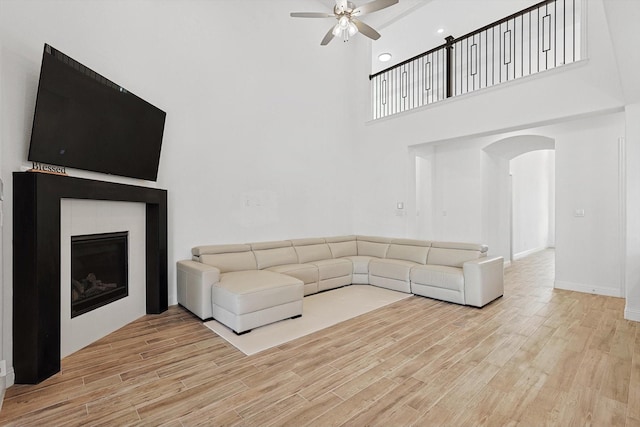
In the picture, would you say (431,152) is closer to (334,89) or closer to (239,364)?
(334,89)

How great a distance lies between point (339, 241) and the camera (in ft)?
19.0

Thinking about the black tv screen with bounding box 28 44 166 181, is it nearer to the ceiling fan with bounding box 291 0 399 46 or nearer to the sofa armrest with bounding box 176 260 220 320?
the sofa armrest with bounding box 176 260 220 320

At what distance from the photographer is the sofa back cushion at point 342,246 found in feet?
18.2

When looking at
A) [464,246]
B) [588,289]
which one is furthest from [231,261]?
[588,289]

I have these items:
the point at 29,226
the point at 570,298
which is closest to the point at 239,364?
the point at 29,226

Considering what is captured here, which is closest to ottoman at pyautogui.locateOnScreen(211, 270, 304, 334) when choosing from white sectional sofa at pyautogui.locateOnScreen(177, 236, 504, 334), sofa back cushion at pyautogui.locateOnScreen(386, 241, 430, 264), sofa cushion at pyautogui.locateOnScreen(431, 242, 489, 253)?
white sectional sofa at pyautogui.locateOnScreen(177, 236, 504, 334)

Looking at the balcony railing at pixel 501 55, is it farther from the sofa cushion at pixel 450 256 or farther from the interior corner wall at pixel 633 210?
the sofa cushion at pixel 450 256

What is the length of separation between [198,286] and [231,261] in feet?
2.47

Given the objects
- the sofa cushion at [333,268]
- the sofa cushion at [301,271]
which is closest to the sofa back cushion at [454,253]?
the sofa cushion at [333,268]

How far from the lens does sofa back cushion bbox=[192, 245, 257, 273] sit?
402cm

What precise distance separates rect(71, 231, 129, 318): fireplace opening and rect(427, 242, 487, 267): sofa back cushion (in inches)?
162

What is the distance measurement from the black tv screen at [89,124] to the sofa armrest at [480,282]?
4061mm

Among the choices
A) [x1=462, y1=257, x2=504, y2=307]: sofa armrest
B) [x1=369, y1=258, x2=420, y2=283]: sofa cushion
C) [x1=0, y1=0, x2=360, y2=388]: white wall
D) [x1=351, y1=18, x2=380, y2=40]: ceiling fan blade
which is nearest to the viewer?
[x1=0, y1=0, x2=360, y2=388]: white wall

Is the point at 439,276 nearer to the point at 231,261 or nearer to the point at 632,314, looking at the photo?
the point at 632,314
